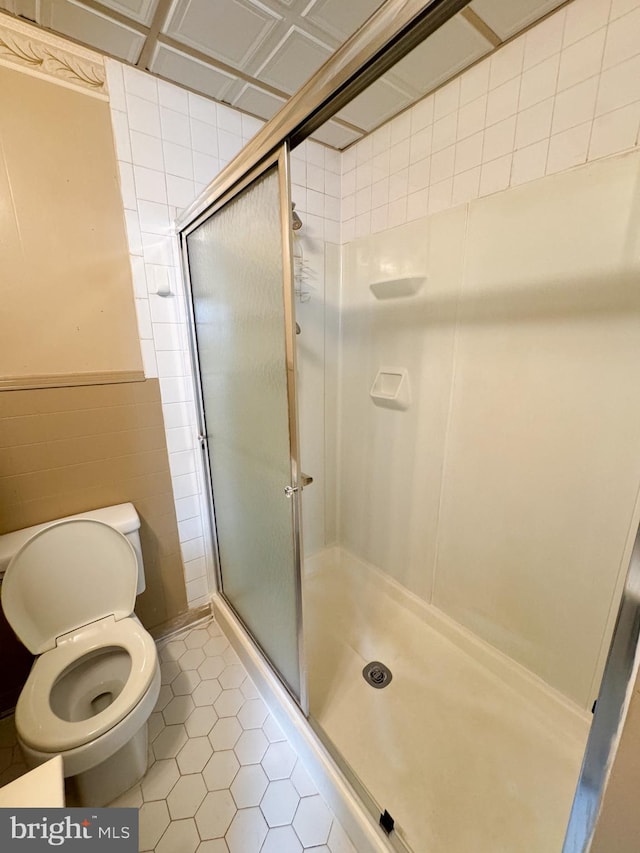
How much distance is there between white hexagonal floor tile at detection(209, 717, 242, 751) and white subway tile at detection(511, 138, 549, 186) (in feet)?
7.39

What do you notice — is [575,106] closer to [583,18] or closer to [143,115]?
[583,18]

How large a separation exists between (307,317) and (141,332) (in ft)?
2.75

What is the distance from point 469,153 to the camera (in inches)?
50.3

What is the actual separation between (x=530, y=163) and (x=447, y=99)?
0.46 metres

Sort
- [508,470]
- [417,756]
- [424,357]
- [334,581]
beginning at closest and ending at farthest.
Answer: [417,756] → [508,470] → [424,357] → [334,581]

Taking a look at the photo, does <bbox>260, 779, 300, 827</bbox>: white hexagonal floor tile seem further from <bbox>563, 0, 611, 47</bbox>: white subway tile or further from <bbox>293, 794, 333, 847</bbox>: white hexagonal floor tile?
<bbox>563, 0, 611, 47</bbox>: white subway tile

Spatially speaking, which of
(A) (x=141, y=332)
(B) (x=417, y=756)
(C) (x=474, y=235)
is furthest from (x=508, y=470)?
(A) (x=141, y=332)

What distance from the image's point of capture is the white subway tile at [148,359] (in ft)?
4.69

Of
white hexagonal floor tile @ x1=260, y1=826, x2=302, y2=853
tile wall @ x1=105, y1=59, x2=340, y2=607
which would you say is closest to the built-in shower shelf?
tile wall @ x1=105, y1=59, x2=340, y2=607

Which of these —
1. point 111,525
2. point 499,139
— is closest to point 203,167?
point 499,139

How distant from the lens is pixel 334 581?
2096 millimetres

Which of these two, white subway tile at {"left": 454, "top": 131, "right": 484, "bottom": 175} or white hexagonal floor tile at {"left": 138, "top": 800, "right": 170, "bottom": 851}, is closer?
white hexagonal floor tile at {"left": 138, "top": 800, "right": 170, "bottom": 851}

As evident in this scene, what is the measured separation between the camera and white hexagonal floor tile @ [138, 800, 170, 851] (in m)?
1.02

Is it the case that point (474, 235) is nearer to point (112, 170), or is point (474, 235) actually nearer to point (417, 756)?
point (112, 170)
